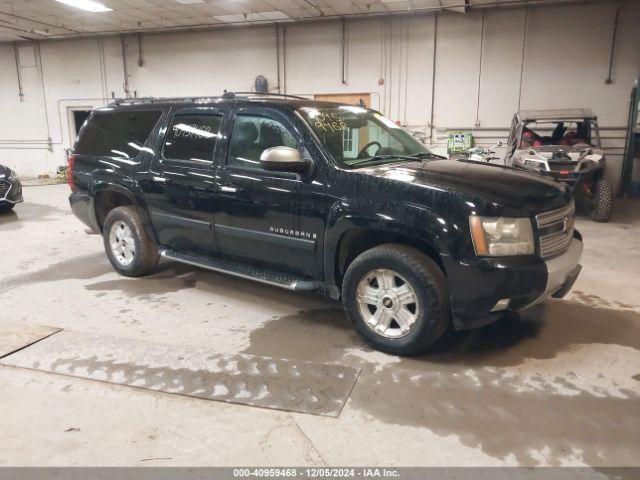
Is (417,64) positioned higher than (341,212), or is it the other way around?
(417,64)

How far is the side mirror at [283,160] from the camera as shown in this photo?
10.5 ft

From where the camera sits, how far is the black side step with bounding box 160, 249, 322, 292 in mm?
3516

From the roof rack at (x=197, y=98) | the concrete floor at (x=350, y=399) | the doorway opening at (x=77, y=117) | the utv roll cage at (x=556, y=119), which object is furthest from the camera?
the doorway opening at (x=77, y=117)

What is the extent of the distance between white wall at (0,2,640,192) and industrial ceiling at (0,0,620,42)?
1.56ft

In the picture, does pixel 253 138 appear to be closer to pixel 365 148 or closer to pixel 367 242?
pixel 365 148

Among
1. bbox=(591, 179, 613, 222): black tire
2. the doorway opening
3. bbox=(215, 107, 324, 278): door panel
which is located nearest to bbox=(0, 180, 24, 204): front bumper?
bbox=(215, 107, 324, 278): door panel

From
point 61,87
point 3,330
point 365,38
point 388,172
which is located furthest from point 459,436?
point 61,87

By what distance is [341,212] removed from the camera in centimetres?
319

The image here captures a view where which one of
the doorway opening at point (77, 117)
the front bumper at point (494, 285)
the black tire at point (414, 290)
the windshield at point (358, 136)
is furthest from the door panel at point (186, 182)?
the doorway opening at point (77, 117)

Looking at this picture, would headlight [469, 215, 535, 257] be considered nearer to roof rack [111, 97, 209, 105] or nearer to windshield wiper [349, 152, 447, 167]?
windshield wiper [349, 152, 447, 167]

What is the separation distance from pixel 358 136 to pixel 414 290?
1.39m

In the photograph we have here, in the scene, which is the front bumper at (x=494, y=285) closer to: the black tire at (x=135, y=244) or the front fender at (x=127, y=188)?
the front fender at (x=127, y=188)

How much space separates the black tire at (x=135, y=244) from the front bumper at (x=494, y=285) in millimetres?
3017

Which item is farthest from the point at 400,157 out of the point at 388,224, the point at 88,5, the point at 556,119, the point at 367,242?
the point at 88,5
